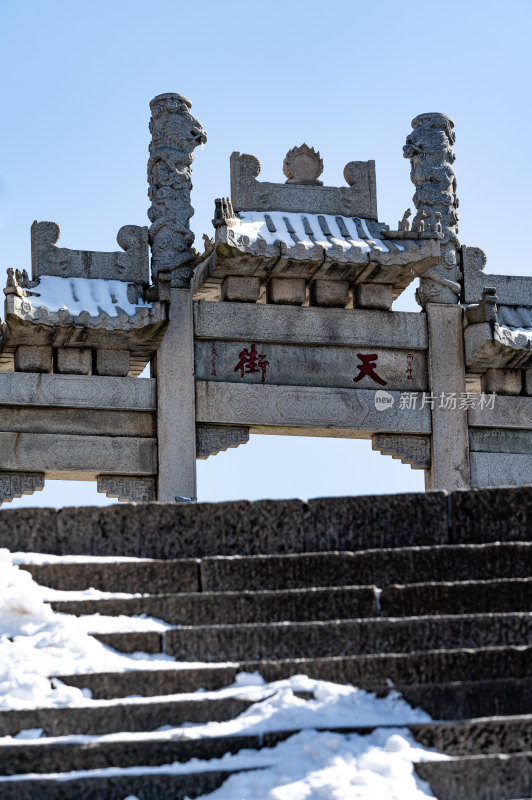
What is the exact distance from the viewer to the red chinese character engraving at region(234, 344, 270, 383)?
1480cm

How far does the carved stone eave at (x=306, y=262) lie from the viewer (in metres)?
14.5

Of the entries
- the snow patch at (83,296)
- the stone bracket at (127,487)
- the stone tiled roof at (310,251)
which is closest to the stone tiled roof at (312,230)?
the stone tiled roof at (310,251)

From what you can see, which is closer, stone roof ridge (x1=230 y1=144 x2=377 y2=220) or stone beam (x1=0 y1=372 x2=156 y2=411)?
stone beam (x1=0 y1=372 x2=156 y2=411)

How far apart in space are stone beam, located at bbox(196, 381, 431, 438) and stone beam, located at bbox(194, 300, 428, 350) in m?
0.53

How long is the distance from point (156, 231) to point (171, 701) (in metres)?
9.80

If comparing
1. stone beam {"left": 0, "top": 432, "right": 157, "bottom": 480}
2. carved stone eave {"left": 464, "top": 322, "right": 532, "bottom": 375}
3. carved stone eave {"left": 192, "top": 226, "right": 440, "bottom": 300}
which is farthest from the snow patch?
carved stone eave {"left": 464, "top": 322, "right": 532, "bottom": 375}

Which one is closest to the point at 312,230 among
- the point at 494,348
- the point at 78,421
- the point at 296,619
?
the point at 494,348

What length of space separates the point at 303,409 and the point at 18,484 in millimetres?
2938

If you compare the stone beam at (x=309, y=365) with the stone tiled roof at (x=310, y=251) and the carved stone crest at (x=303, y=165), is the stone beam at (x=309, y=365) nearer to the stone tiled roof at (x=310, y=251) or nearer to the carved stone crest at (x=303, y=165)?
the stone tiled roof at (x=310, y=251)

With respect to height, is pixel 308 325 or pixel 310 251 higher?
pixel 310 251

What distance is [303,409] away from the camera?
14.8 m

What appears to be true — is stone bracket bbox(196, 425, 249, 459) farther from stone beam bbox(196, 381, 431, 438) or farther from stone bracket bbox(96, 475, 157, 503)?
stone bracket bbox(96, 475, 157, 503)

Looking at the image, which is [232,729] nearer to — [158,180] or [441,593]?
[441,593]

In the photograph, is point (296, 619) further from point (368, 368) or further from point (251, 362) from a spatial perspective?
point (368, 368)
